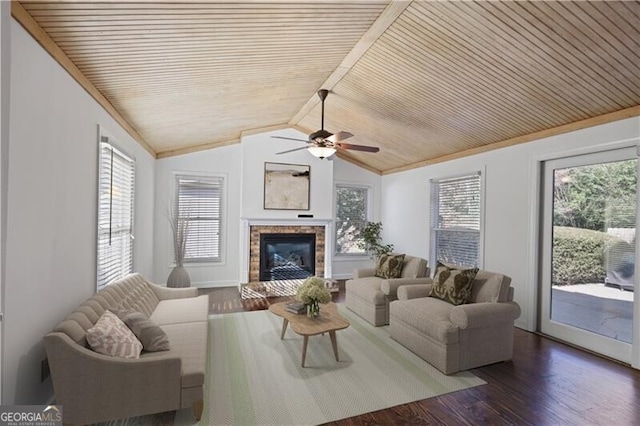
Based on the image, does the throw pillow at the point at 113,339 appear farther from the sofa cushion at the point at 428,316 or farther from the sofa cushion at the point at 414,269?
the sofa cushion at the point at 414,269

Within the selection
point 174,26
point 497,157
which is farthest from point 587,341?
point 174,26

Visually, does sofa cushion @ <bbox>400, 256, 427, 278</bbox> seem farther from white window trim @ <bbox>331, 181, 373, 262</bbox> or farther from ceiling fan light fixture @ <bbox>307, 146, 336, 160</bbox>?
white window trim @ <bbox>331, 181, 373, 262</bbox>

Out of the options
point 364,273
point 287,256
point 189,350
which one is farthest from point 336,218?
point 189,350

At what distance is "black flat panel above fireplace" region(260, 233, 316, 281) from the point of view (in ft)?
19.4

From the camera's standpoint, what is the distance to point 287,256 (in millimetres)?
6121

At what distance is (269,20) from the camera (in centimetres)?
236

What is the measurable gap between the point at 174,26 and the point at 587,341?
5.10 m

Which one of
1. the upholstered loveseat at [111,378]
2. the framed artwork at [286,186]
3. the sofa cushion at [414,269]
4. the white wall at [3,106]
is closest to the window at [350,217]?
the framed artwork at [286,186]

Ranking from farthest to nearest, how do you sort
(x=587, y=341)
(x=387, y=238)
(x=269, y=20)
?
(x=387, y=238), (x=587, y=341), (x=269, y=20)

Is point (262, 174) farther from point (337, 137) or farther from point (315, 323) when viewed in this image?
point (315, 323)

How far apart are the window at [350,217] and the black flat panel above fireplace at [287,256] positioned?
3.34ft

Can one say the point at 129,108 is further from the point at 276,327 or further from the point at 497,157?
the point at 497,157

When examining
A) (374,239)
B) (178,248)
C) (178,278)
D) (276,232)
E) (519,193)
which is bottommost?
(178,278)

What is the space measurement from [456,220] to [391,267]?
1.71m
